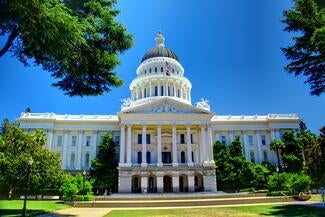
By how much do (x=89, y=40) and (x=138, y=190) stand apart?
3466cm

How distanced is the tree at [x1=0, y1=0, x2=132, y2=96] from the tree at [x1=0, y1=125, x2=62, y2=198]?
18379mm

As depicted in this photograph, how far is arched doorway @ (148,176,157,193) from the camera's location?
45691 millimetres

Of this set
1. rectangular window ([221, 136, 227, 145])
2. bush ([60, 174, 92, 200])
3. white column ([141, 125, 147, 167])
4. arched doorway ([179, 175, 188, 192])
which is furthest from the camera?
rectangular window ([221, 136, 227, 145])

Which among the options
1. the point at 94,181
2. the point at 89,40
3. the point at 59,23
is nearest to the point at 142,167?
the point at 94,181

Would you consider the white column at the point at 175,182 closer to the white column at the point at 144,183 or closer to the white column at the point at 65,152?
the white column at the point at 144,183

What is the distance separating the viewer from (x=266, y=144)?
56.7 meters

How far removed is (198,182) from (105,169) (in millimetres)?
15463

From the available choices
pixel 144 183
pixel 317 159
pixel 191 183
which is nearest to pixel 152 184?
pixel 144 183

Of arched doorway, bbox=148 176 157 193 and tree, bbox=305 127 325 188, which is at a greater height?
tree, bbox=305 127 325 188

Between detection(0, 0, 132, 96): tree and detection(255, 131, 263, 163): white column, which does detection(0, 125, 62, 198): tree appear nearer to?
detection(0, 0, 132, 96): tree

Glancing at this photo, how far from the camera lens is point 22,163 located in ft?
104

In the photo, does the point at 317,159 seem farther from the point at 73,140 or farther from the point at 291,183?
the point at 73,140

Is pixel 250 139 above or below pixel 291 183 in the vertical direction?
above

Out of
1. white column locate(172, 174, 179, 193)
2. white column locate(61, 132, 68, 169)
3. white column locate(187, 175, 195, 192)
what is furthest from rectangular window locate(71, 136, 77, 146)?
white column locate(187, 175, 195, 192)
